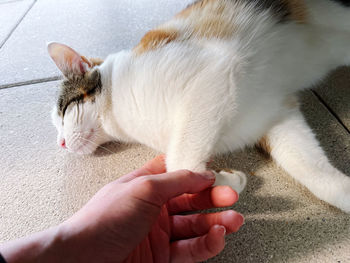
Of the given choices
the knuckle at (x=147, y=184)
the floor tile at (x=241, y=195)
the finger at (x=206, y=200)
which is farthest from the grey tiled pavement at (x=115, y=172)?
the knuckle at (x=147, y=184)

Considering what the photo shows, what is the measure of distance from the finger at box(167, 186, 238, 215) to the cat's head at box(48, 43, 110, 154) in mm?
387

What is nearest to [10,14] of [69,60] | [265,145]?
[69,60]

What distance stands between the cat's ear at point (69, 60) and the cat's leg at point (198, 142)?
43 cm

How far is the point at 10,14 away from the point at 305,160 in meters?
2.50

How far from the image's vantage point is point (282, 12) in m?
0.89

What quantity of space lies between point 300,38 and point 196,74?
41 cm

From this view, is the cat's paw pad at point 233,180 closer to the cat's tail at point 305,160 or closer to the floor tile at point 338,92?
the cat's tail at point 305,160

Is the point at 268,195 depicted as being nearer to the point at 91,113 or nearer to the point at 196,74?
the point at 196,74

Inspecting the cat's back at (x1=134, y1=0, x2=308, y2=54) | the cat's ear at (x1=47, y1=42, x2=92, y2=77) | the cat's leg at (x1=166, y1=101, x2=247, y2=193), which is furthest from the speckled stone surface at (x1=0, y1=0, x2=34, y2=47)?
the cat's leg at (x1=166, y1=101, x2=247, y2=193)

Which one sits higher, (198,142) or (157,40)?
(157,40)

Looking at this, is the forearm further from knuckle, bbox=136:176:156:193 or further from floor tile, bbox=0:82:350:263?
floor tile, bbox=0:82:350:263

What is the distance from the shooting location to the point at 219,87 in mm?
756

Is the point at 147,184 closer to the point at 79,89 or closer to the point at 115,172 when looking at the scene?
the point at 115,172

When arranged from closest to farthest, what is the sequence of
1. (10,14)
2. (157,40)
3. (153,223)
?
1. (153,223)
2. (157,40)
3. (10,14)
